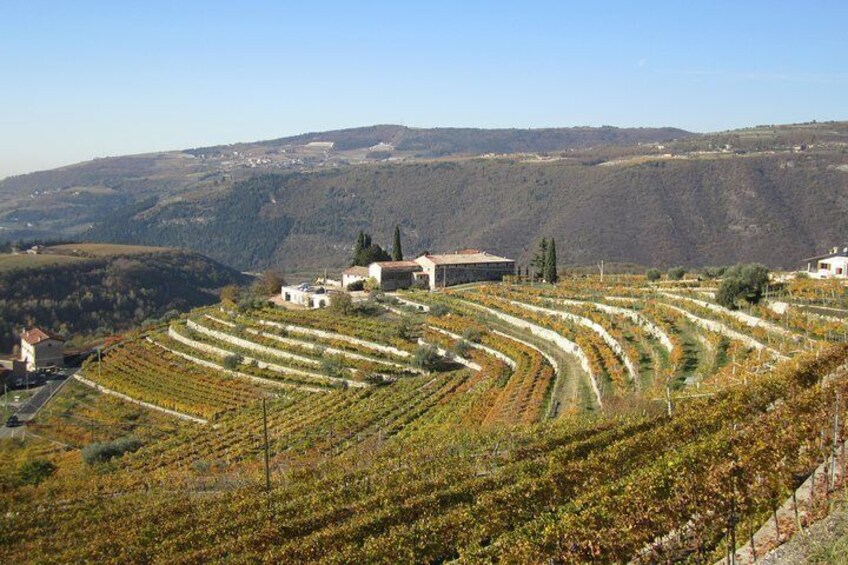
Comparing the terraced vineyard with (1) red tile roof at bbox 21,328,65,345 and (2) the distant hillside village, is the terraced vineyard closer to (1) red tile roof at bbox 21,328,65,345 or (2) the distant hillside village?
(2) the distant hillside village

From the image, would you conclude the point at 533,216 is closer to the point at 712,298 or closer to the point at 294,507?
the point at 712,298

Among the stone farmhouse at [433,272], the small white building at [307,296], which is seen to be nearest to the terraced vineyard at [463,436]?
the small white building at [307,296]

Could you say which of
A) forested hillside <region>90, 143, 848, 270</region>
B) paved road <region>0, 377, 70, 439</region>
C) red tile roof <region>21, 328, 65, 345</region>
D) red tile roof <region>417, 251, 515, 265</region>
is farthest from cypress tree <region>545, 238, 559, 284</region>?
forested hillside <region>90, 143, 848, 270</region>

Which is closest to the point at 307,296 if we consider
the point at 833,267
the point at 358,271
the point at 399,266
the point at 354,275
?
the point at 354,275

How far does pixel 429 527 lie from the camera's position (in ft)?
50.1

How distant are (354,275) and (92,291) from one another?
43.5m

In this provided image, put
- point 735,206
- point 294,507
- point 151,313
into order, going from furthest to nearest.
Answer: point 735,206 → point 151,313 → point 294,507

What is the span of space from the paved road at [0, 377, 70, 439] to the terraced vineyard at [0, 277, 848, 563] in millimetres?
2119

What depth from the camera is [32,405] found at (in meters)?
49.2

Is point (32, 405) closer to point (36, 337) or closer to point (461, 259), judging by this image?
point (36, 337)

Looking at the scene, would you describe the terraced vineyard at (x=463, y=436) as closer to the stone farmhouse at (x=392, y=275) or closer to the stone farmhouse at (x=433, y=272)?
the stone farmhouse at (x=392, y=275)

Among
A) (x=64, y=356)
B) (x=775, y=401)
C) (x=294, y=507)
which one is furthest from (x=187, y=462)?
(x=64, y=356)

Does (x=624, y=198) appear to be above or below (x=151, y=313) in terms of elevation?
above

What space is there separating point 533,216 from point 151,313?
74.5 meters
